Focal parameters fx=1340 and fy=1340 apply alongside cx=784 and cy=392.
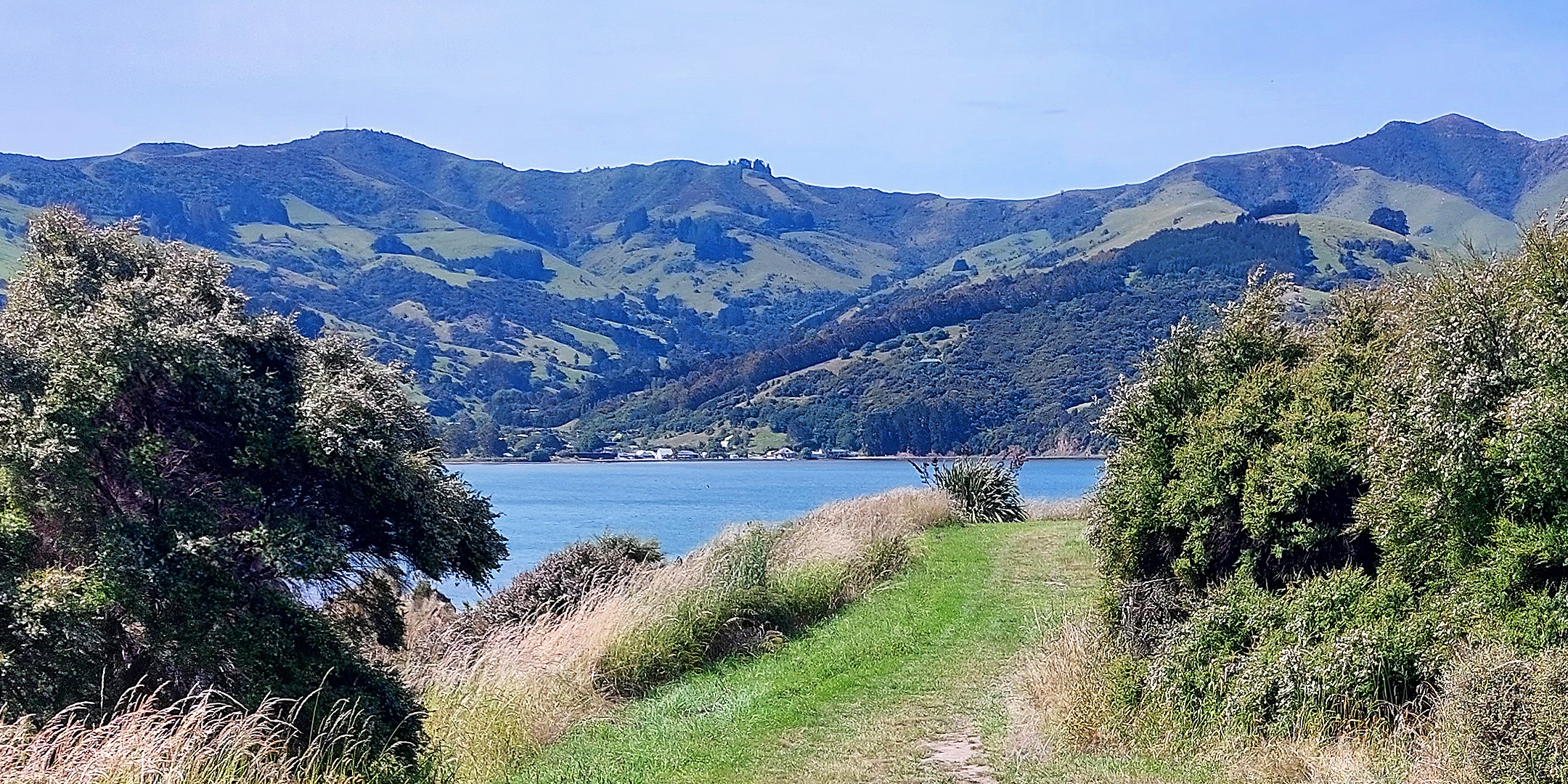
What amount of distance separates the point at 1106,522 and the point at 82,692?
6870mm

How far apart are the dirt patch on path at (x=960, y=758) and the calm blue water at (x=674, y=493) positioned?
41.6 feet

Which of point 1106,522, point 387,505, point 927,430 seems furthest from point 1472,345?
point 927,430

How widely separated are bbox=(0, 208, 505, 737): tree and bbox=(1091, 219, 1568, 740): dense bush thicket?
497 centimetres

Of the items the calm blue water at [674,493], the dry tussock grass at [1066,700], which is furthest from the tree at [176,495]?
the calm blue water at [674,493]

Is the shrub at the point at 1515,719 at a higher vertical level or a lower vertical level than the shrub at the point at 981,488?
higher

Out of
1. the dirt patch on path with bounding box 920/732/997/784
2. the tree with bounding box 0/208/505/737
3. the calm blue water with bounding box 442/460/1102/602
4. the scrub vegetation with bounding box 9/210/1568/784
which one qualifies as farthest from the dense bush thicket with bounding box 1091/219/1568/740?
the calm blue water with bounding box 442/460/1102/602

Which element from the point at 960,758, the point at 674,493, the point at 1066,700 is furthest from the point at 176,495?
the point at 674,493

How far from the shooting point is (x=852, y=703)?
1120cm

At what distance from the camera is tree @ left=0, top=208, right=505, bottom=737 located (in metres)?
7.43

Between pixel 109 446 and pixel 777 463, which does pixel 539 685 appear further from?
pixel 777 463

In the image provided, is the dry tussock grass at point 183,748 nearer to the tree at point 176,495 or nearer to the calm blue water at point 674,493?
the tree at point 176,495

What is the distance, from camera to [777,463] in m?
124

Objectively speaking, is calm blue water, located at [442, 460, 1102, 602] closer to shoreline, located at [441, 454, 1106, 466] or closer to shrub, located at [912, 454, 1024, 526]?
shoreline, located at [441, 454, 1106, 466]

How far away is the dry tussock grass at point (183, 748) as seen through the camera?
614 cm
